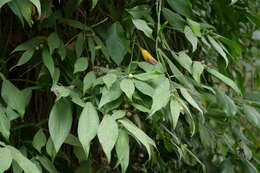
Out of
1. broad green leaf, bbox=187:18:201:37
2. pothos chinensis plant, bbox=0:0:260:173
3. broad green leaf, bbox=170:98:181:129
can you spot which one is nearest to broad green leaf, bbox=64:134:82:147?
pothos chinensis plant, bbox=0:0:260:173

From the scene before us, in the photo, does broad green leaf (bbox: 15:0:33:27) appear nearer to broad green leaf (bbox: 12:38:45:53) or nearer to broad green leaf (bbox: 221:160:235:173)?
broad green leaf (bbox: 12:38:45:53)

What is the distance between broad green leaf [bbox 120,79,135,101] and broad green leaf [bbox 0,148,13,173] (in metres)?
0.21

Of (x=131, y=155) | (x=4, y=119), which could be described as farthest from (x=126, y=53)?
(x=131, y=155)

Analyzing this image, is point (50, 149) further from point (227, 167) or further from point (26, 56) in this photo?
point (227, 167)

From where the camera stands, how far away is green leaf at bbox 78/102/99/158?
0.70 m

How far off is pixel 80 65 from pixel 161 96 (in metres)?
0.23

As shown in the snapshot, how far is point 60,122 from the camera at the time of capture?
2.58ft

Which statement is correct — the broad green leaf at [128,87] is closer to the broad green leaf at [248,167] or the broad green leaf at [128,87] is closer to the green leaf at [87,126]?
the green leaf at [87,126]

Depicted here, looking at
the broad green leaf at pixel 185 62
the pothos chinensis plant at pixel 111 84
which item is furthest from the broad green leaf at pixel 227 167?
the broad green leaf at pixel 185 62

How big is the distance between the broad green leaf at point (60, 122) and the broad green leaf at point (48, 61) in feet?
0.28

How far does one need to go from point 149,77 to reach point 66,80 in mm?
249

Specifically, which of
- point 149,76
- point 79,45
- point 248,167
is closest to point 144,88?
point 149,76

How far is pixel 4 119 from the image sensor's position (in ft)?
2.63

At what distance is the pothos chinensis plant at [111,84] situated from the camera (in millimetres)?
748
